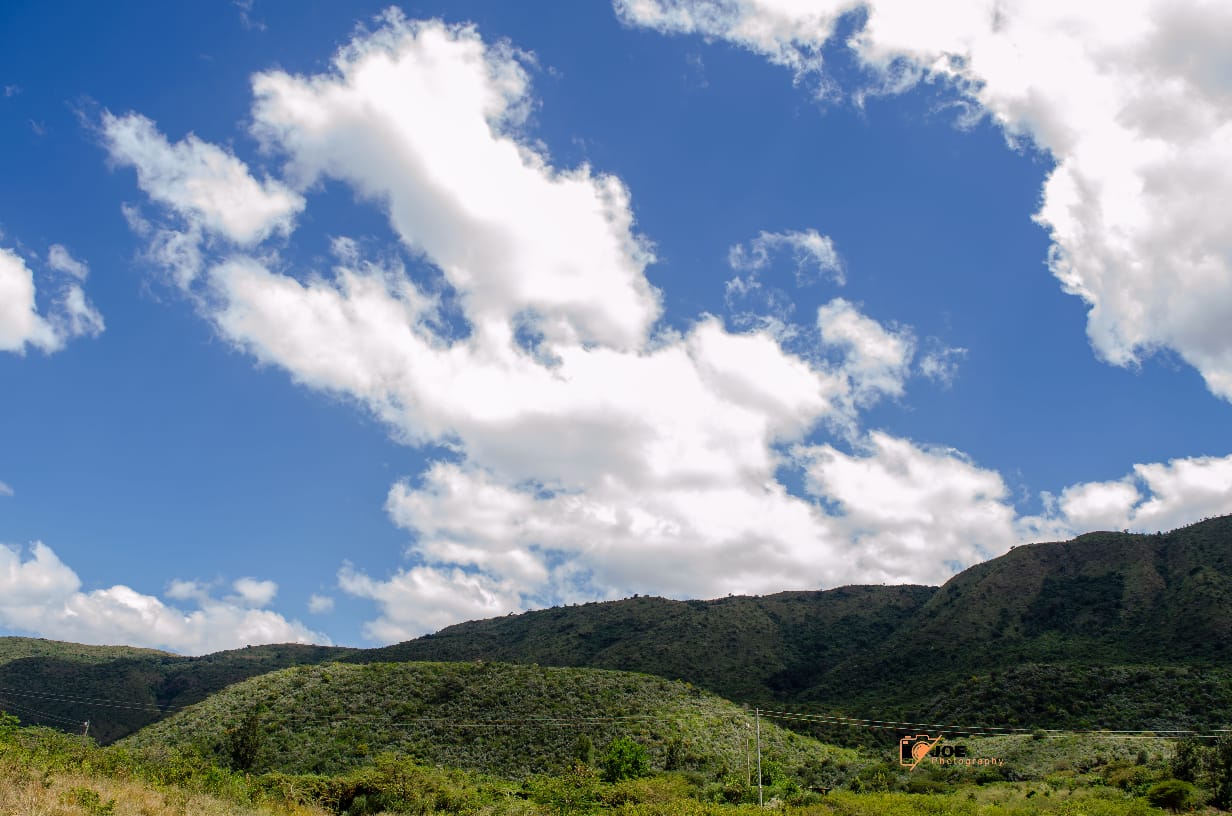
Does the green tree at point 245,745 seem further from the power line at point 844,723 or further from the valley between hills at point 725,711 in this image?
the power line at point 844,723

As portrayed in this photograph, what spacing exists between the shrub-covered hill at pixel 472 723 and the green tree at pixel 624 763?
4000 millimetres

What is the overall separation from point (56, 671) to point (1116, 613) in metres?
154

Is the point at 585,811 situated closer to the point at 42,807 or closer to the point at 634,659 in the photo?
the point at 42,807

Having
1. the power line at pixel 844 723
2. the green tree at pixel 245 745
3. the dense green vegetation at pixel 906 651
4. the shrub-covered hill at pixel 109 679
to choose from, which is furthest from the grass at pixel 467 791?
the shrub-covered hill at pixel 109 679

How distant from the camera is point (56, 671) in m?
114

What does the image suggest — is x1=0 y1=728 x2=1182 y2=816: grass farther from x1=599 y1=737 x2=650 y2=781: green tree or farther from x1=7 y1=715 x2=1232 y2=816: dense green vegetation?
x1=599 y1=737 x2=650 y2=781: green tree

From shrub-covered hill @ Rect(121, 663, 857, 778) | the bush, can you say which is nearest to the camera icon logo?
shrub-covered hill @ Rect(121, 663, 857, 778)

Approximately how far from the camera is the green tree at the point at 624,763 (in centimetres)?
4931

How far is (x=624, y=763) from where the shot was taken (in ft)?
164

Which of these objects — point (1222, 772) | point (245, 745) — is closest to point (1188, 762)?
point (1222, 772)

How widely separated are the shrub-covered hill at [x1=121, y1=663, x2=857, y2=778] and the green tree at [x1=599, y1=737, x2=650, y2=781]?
4000 mm

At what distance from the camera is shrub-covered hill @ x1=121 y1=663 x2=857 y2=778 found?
55844mm

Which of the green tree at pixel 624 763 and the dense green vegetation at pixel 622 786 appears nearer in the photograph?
the dense green vegetation at pixel 622 786

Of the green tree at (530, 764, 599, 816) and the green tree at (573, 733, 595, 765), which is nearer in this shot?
the green tree at (530, 764, 599, 816)
